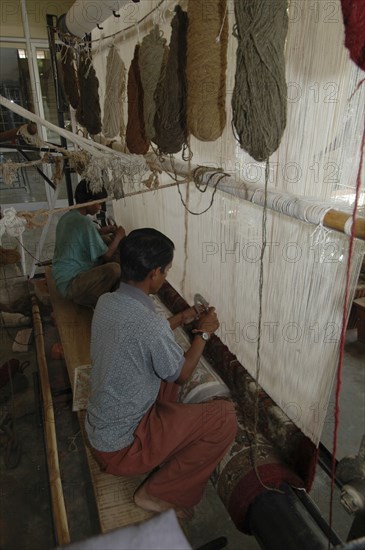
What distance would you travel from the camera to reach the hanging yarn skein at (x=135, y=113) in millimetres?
2104

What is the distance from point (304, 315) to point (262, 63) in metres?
0.86

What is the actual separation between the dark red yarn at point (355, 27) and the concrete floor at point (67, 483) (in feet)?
6.85

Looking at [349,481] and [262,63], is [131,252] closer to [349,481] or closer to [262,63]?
[262,63]

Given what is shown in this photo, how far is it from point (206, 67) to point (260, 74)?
1.19ft

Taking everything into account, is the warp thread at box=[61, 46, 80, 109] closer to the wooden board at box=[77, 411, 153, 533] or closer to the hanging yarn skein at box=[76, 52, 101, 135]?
the hanging yarn skein at box=[76, 52, 101, 135]

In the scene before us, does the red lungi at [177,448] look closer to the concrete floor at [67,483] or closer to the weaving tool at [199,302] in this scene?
the concrete floor at [67,483]

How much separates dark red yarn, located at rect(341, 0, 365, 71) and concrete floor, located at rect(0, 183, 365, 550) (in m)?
2.09

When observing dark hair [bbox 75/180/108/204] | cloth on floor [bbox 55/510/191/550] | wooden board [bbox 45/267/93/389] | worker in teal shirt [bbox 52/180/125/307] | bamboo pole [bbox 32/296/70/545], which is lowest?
bamboo pole [bbox 32/296/70/545]

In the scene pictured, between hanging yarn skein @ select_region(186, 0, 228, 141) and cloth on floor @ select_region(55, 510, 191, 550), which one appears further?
hanging yarn skein @ select_region(186, 0, 228, 141)

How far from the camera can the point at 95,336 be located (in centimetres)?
155

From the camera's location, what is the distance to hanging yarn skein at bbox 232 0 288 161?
41.0 inches

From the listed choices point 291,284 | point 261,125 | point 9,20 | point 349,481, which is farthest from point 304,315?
point 9,20

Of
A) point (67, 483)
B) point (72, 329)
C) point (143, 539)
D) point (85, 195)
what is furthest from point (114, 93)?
point (143, 539)

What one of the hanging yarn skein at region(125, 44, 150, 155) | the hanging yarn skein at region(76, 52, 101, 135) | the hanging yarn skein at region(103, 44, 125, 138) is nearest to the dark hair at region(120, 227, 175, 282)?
the hanging yarn skein at region(125, 44, 150, 155)
